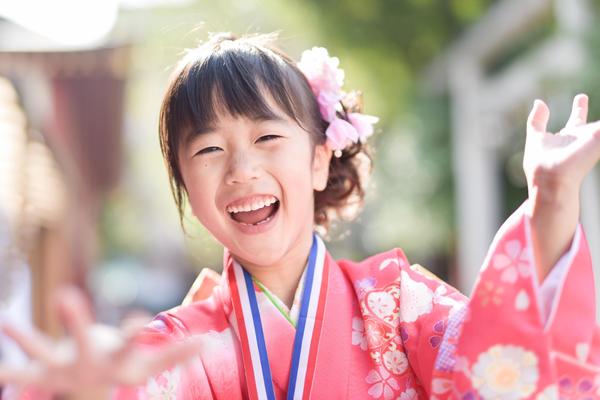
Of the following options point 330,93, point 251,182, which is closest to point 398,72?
point 330,93

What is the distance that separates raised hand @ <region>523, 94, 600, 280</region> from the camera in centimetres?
143

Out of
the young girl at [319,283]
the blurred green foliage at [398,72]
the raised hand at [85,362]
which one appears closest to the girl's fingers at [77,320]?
the raised hand at [85,362]

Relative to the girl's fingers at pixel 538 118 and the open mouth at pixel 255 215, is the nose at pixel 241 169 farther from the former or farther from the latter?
the girl's fingers at pixel 538 118

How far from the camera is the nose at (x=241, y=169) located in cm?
178

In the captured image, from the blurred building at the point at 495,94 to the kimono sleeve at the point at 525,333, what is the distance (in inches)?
212

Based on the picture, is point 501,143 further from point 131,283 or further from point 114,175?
point 131,283

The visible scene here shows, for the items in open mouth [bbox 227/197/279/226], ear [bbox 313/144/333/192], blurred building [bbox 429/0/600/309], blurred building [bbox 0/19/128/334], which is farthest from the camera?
blurred building [bbox 429/0/600/309]

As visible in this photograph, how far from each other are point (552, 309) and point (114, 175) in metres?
8.75

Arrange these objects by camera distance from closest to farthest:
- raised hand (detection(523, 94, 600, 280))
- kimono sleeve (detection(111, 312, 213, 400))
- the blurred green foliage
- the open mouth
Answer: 1. raised hand (detection(523, 94, 600, 280))
2. kimono sleeve (detection(111, 312, 213, 400))
3. the open mouth
4. the blurred green foliage

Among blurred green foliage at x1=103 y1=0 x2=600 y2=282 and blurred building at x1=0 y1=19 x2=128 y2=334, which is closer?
blurred building at x1=0 y1=19 x2=128 y2=334

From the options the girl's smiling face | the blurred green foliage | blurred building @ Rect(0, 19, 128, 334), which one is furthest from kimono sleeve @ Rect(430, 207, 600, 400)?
the blurred green foliage

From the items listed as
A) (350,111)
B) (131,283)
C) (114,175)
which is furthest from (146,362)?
(131,283)

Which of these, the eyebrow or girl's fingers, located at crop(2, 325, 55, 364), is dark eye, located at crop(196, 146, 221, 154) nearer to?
the eyebrow

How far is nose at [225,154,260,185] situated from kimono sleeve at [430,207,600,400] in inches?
22.1
